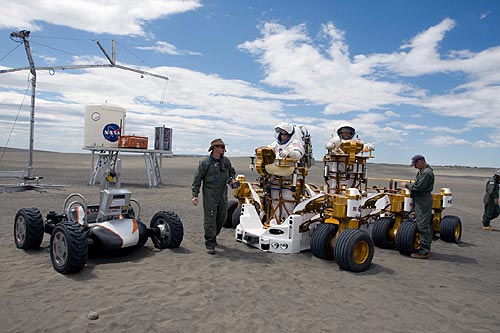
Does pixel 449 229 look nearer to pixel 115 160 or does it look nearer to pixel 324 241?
pixel 324 241

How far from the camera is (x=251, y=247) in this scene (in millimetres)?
8469

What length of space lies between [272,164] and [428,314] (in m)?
4.36

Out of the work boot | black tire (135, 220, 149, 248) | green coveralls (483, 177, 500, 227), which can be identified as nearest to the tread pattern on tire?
the work boot

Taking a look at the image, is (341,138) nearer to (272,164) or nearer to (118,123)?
(272,164)

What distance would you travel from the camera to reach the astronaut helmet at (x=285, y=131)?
8812 mm

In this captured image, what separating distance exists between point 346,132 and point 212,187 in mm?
4188

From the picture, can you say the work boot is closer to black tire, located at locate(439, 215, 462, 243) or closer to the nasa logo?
black tire, located at locate(439, 215, 462, 243)

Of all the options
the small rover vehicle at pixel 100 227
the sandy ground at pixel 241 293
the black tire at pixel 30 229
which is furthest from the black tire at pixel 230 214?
the black tire at pixel 30 229

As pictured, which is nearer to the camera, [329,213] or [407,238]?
[329,213]

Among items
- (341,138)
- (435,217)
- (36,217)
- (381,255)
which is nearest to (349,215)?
(381,255)

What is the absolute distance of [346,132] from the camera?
10125 mm

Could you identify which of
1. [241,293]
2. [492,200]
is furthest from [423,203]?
[492,200]

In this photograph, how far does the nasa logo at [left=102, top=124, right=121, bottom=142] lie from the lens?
2095 cm

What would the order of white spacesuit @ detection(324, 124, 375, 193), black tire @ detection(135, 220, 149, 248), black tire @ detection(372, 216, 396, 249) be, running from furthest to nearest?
white spacesuit @ detection(324, 124, 375, 193) → black tire @ detection(372, 216, 396, 249) → black tire @ detection(135, 220, 149, 248)
